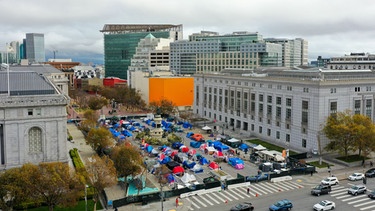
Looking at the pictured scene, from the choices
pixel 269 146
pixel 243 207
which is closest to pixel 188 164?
pixel 243 207

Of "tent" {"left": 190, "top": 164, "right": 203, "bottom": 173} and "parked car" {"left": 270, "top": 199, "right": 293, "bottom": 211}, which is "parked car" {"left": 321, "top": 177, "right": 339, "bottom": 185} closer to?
"parked car" {"left": 270, "top": 199, "right": 293, "bottom": 211}

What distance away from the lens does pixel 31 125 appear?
46844 millimetres

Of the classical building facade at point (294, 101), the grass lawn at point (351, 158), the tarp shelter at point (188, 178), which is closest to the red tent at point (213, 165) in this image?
the tarp shelter at point (188, 178)

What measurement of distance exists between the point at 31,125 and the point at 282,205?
31355 millimetres

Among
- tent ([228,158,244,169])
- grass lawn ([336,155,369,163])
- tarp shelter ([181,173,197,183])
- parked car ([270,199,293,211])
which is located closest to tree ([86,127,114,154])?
tarp shelter ([181,173,197,183])

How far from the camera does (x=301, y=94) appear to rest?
234 ft

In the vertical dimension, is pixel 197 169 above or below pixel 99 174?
below

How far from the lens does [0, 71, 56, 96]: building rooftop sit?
161ft

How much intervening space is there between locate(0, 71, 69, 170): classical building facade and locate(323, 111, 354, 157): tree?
4158cm

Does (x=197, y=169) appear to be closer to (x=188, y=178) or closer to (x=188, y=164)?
(x=188, y=164)

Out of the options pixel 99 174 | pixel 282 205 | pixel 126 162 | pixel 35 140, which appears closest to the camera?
pixel 99 174

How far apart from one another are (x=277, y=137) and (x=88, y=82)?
453ft

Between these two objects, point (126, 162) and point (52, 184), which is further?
point (126, 162)

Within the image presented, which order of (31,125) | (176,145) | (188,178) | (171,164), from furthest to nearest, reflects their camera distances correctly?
(176,145) < (171,164) < (188,178) < (31,125)
